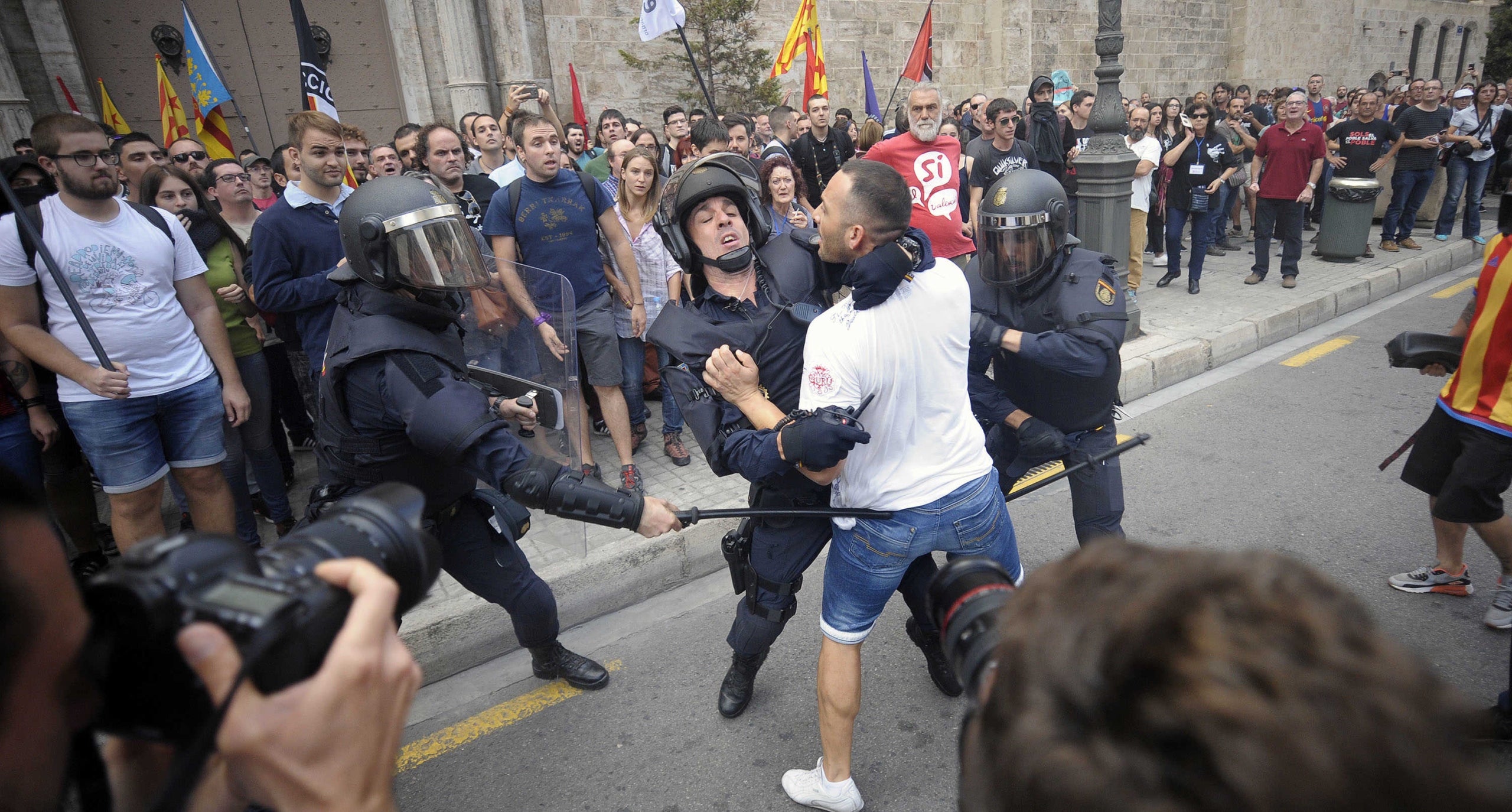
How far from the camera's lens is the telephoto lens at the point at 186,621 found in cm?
79

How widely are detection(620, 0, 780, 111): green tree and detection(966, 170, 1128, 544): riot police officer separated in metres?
8.83

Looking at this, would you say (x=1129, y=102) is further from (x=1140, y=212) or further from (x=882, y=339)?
(x=882, y=339)

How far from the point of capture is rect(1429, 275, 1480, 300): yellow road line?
7.80 meters

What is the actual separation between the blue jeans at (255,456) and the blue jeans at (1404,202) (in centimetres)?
1102

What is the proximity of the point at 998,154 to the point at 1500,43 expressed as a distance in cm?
3072

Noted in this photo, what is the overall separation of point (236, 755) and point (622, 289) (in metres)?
4.19

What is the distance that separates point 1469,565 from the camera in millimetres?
3461

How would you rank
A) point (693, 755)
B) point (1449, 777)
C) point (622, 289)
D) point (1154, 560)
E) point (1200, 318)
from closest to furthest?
point (1449, 777) → point (1154, 560) → point (693, 755) → point (622, 289) → point (1200, 318)

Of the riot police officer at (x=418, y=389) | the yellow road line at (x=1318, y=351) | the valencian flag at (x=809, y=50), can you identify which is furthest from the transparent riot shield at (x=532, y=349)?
the valencian flag at (x=809, y=50)

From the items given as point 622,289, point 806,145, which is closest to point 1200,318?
point 806,145

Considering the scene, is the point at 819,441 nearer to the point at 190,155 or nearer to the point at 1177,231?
the point at 190,155

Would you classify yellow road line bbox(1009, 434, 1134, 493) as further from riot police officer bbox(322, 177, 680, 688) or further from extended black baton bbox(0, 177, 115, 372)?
extended black baton bbox(0, 177, 115, 372)

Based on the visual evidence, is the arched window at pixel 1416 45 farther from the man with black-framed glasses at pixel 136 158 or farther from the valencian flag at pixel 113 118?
the man with black-framed glasses at pixel 136 158

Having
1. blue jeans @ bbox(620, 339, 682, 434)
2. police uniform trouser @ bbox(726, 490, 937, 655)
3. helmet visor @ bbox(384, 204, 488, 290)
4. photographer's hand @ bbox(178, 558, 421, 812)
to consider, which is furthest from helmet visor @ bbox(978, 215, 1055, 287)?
photographer's hand @ bbox(178, 558, 421, 812)
